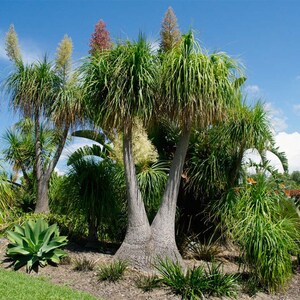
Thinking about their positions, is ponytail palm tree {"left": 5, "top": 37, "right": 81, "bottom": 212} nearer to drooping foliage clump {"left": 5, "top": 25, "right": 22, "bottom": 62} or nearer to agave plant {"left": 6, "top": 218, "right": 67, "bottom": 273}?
drooping foliage clump {"left": 5, "top": 25, "right": 22, "bottom": 62}

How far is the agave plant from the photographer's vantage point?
801cm

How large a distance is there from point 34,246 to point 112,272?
6.01 ft

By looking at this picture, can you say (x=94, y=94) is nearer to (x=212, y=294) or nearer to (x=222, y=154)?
(x=222, y=154)

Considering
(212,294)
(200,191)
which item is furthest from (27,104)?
(212,294)

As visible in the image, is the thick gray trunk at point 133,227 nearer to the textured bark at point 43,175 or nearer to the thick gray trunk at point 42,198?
the textured bark at point 43,175

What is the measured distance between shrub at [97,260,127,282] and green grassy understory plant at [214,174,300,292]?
2353mm

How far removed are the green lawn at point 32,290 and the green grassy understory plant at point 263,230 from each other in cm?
323

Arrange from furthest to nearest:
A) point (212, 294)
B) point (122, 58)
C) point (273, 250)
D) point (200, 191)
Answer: point (200, 191), point (122, 58), point (273, 250), point (212, 294)

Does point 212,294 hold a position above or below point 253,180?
below

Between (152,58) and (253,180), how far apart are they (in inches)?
149

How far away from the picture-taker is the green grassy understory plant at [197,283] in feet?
22.5

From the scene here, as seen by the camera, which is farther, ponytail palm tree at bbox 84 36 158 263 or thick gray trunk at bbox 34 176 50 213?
thick gray trunk at bbox 34 176 50 213

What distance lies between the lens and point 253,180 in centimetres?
971

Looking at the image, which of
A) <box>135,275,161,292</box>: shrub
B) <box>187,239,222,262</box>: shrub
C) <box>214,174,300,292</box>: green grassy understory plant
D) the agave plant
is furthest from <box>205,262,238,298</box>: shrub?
the agave plant
